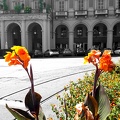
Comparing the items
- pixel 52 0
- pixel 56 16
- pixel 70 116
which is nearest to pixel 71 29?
pixel 56 16

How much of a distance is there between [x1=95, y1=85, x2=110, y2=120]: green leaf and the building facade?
34.4 metres

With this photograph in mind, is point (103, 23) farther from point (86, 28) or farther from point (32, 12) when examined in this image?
point (32, 12)

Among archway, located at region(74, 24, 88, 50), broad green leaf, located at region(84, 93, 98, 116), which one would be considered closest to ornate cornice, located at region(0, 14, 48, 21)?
archway, located at region(74, 24, 88, 50)

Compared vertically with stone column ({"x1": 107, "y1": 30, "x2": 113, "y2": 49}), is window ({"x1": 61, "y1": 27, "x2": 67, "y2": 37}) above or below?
above

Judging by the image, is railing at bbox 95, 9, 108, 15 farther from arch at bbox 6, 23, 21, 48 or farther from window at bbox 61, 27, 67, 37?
arch at bbox 6, 23, 21, 48

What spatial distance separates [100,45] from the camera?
4025 centimetres

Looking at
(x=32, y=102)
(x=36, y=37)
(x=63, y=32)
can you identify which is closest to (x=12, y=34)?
(x=36, y=37)

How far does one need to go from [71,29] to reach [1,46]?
42.3ft

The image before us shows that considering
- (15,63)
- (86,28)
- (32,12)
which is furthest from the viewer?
(86,28)

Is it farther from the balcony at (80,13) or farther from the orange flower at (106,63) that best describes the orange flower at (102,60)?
the balcony at (80,13)

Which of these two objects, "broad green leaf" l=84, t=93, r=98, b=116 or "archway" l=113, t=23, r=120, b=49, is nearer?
"broad green leaf" l=84, t=93, r=98, b=116

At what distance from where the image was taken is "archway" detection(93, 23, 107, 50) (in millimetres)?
39875

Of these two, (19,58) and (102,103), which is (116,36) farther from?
(19,58)

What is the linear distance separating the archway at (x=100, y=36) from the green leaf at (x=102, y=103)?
127 ft
